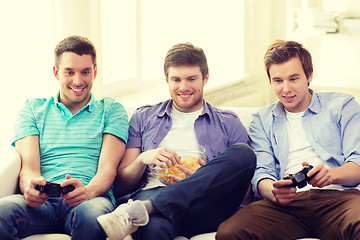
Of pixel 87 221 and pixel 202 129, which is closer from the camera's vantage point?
pixel 87 221

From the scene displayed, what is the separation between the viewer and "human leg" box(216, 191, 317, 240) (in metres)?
1.95

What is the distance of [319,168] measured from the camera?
202 centimetres

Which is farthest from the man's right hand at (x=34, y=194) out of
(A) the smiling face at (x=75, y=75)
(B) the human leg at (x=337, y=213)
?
(B) the human leg at (x=337, y=213)

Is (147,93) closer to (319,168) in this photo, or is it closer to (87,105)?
(87,105)

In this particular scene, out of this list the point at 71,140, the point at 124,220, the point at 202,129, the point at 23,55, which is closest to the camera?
the point at 124,220

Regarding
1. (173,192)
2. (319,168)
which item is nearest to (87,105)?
(173,192)

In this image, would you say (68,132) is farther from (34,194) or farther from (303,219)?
(303,219)

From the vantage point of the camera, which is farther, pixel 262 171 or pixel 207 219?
pixel 262 171

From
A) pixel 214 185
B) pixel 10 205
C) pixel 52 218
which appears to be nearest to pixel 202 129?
pixel 214 185

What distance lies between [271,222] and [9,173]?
1.03 meters

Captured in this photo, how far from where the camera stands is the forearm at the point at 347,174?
2.10 m

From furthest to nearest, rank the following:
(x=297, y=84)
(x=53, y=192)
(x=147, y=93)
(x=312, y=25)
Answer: (x=312, y=25) < (x=147, y=93) < (x=297, y=84) < (x=53, y=192)

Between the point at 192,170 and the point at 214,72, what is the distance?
2.52m

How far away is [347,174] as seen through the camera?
2.12 metres
